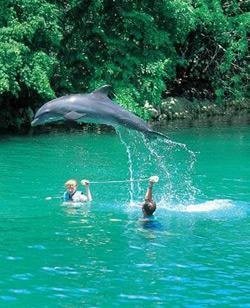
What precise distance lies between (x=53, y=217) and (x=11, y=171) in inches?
228

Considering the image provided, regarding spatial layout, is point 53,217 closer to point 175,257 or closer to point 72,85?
point 175,257

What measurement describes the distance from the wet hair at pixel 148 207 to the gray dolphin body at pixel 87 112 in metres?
4.41

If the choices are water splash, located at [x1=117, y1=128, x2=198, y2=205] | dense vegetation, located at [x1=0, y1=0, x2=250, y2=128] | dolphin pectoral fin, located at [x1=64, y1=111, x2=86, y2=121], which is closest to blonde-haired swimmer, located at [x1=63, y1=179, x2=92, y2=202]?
water splash, located at [x1=117, y1=128, x2=198, y2=205]

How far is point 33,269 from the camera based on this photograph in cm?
1247

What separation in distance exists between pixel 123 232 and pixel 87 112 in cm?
444

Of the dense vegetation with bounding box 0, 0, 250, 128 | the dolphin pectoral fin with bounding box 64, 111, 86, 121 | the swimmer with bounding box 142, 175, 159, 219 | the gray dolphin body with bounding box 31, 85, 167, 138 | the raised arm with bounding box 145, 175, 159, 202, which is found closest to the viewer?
the dolphin pectoral fin with bounding box 64, 111, 86, 121

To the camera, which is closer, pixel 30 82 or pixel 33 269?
pixel 33 269

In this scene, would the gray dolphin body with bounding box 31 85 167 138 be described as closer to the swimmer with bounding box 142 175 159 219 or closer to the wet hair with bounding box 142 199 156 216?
the swimmer with bounding box 142 175 159 219

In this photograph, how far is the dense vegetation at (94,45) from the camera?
2856cm

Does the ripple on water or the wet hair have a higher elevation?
the wet hair

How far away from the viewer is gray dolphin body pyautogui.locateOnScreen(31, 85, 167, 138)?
11211mm

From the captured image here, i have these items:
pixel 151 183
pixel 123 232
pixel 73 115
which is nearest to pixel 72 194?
pixel 123 232

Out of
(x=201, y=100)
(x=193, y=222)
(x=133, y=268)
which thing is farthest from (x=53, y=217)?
(x=201, y=100)

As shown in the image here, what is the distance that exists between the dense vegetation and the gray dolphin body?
15957 mm
